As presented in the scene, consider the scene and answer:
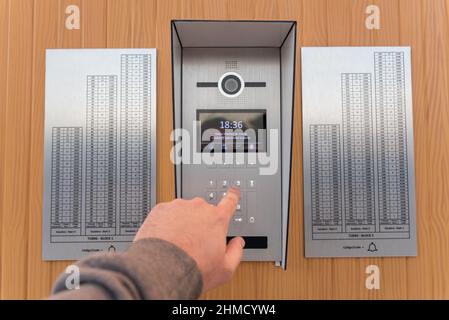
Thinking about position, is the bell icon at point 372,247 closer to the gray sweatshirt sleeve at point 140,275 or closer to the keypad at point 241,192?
the keypad at point 241,192

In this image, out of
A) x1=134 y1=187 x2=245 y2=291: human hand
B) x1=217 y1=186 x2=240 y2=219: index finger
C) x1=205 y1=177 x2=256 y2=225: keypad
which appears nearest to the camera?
x1=134 y1=187 x2=245 y2=291: human hand

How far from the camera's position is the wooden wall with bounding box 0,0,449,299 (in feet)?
3.80

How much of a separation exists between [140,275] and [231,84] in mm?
728

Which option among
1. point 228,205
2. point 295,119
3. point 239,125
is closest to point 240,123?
point 239,125

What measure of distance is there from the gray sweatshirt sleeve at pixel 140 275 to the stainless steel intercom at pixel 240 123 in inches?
17.4

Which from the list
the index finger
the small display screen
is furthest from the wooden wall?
the index finger

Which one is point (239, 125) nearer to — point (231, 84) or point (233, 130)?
point (233, 130)

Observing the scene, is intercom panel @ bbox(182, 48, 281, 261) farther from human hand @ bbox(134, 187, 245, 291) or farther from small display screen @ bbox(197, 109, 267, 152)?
human hand @ bbox(134, 187, 245, 291)

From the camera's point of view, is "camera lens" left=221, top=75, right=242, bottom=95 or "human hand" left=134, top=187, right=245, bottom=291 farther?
"camera lens" left=221, top=75, right=242, bottom=95

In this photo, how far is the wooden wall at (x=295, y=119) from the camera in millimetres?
1157

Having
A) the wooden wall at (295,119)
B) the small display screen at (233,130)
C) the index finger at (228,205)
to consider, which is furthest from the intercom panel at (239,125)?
the index finger at (228,205)

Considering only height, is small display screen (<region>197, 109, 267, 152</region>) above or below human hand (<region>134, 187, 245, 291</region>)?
above

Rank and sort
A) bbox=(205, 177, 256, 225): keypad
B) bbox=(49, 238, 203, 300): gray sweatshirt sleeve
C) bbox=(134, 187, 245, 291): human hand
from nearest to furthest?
bbox=(49, 238, 203, 300): gray sweatshirt sleeve
bbox=(134, 187, 245, 291): human hand
bbox=(205, 177, 256, 225): keypad

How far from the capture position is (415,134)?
1195mm
